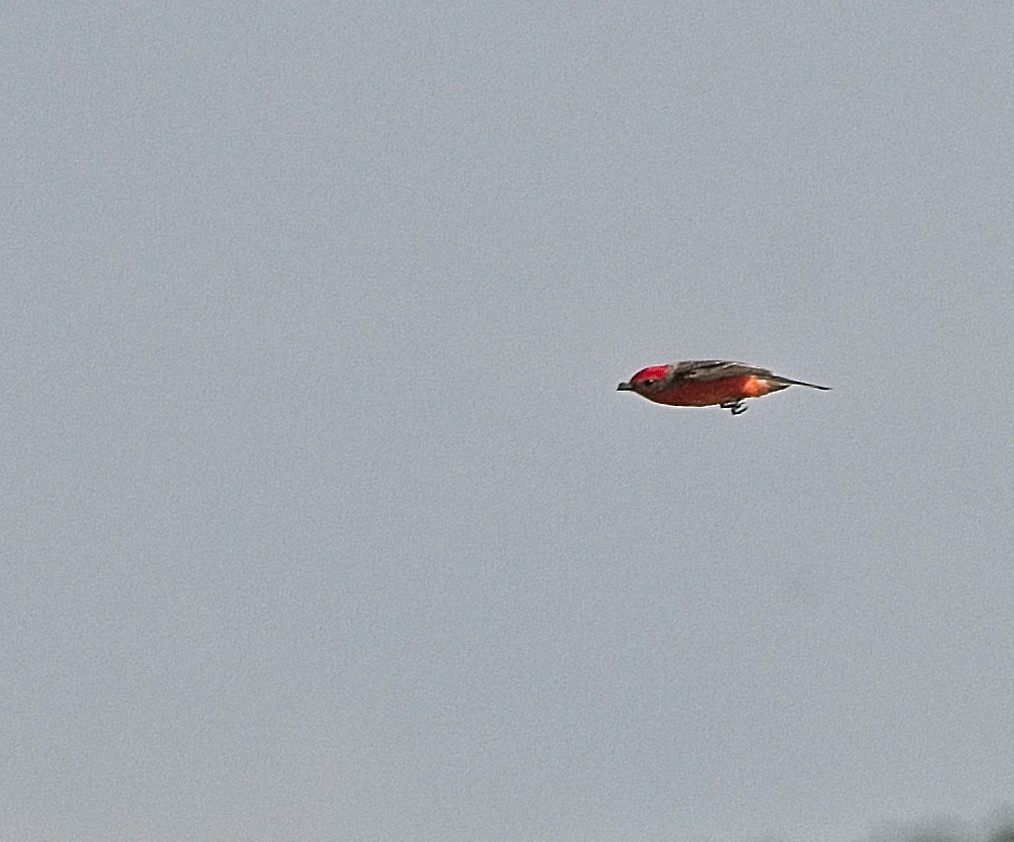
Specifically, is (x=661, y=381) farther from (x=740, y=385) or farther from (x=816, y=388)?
(x=816, y=388)

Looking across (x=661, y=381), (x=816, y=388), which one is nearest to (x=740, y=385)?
(x=661, y=381)

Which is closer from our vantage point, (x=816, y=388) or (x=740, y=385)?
(x=816, y=388)
